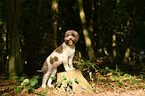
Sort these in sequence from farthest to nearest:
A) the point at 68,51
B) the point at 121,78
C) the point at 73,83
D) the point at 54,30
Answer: the point at 54,30, the point at 121,78, the point at 68,51, the point at 73,83

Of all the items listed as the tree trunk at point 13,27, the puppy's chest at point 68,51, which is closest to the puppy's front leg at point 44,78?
the puppy's chest at point 68,51

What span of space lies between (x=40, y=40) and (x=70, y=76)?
3.96 m

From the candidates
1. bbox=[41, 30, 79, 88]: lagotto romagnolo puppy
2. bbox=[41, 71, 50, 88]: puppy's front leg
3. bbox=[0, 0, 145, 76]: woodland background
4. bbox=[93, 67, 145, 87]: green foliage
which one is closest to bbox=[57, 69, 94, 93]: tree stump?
bbox=[41, 30, 79, 88]: lagotto romagnolo puppy

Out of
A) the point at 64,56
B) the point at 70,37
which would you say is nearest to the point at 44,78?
the point at 64,56

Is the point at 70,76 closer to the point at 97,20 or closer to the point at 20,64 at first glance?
the point at 20,64

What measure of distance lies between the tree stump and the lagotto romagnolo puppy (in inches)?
9.5

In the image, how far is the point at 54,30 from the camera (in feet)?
27.3

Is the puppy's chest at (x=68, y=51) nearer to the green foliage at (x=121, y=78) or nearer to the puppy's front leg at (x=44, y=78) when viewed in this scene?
the puppy's front leg at (x=44, y=78)

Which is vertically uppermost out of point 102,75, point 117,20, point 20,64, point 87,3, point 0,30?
point 87,3

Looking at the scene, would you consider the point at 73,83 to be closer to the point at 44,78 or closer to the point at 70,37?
the point at 44,78

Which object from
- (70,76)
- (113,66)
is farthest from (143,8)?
(70,76)

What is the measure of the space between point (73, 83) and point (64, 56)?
90cm

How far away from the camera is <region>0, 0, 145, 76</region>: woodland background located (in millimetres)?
7410

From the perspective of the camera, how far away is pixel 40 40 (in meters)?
8.70
